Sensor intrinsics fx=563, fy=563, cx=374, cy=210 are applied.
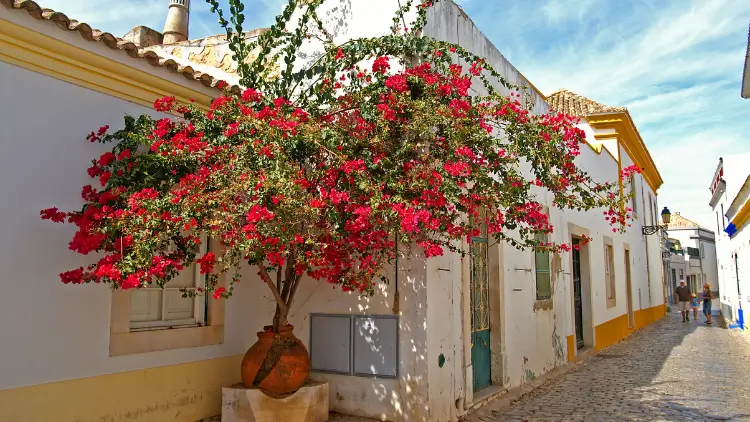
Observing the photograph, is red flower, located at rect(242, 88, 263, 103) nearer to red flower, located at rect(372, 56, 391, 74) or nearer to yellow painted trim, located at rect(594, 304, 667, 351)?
red flower, located at rect(372, 56, 391, 74)

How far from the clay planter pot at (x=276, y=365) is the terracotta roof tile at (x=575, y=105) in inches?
502

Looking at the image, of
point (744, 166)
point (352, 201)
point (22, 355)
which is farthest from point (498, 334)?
point (744, 166)

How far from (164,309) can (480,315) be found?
12.4 feet

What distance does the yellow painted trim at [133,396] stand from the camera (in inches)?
163

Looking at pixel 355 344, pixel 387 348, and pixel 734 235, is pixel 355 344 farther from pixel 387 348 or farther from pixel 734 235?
pixel 734 235

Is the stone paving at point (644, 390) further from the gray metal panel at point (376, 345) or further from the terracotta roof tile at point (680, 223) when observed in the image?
the terracotta roof tile at point (680, 223)

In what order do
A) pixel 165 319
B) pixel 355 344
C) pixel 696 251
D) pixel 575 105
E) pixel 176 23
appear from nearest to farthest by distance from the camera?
pixel 165 319 < pixel 355 344 < pixel 176 23 < pixel 575 105 < pixel 696 251

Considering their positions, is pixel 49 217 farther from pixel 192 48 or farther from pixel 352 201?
pixel 192 48

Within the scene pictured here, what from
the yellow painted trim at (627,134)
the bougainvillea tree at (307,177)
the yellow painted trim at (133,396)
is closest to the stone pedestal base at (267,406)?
the yellow painted trim at (133,396)

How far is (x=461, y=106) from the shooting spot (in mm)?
4852

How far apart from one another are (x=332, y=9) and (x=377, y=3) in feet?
1.99

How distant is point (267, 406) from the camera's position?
16.0 ft

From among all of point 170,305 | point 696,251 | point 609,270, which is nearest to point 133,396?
point 170,305

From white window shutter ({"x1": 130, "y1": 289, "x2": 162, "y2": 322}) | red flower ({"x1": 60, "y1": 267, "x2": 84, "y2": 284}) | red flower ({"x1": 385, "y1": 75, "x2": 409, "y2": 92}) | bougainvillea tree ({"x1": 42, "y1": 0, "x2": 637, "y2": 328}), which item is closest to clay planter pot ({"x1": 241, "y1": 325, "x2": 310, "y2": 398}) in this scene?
bougainvillea tree ({"x1": 42, "y1": 0, "x2": 637, "y2": 328})
